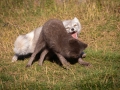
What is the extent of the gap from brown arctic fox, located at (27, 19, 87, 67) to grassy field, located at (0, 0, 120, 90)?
0.86ft

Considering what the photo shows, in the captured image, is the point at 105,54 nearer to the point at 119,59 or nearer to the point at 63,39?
the point at 119,59

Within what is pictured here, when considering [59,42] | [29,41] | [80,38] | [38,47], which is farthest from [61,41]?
[80,38]

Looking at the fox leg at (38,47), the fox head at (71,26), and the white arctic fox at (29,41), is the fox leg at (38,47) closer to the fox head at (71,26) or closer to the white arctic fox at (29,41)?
the white arctic fox at (29,41)

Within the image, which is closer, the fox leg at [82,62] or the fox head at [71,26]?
the fox leg at [82,62]

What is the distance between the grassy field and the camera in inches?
193

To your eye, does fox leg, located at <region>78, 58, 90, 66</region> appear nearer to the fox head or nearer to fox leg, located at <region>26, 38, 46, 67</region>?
the fox head

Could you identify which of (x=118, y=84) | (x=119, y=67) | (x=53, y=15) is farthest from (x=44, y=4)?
(x=118, y=84)

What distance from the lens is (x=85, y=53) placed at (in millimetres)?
6395

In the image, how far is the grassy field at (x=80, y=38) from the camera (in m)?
4.89

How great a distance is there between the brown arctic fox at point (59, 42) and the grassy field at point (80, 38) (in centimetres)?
26

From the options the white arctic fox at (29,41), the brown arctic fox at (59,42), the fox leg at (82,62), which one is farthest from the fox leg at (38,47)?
the fox leg at (82,62)

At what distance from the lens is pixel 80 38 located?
24.7 ft

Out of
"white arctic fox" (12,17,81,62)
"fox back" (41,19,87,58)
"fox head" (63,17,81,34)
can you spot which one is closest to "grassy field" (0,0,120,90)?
"white arctic fox" (12,17,81,62)

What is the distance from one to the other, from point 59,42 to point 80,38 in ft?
5.39
